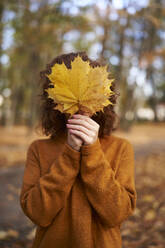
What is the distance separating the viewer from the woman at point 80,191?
1300 millimetres

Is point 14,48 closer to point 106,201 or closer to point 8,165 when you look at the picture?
point 8,165

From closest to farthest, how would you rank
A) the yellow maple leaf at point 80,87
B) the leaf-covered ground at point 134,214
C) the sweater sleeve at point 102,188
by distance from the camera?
the yellow maple leaf at point 80,87
the sweater sleeve at point 102,188
the leaf-covered ground at point 134,214

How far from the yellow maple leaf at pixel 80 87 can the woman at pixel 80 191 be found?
73 millimetres

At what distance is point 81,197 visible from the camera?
4.64 ft

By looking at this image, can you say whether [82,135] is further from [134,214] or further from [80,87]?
[134,214]

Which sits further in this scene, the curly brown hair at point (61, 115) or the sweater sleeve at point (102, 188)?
the curly brown hair at point (61, 115)

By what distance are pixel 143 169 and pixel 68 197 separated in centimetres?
582

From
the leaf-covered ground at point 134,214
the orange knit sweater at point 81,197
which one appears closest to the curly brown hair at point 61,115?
the orange knit sweater at point 81,197

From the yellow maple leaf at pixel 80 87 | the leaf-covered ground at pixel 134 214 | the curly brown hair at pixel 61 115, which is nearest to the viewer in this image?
the yellow maple leaf at pixel 80 87

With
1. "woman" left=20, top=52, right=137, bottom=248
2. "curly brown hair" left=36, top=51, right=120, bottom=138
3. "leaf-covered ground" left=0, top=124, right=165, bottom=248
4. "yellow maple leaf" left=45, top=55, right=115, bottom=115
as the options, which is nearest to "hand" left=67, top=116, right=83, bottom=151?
"woman" left=20, top=52, right=137, bottom=248

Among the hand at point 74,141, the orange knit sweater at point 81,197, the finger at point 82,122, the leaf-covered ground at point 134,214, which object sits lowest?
the leaf-covered ground at point 134,214

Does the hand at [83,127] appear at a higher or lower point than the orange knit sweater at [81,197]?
higher

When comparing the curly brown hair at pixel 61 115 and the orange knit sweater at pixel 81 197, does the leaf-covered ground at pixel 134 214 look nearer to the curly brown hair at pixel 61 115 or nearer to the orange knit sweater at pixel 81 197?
the orange knit sweater at pixel 81 197

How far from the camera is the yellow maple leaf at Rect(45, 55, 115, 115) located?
1193 millimetres
